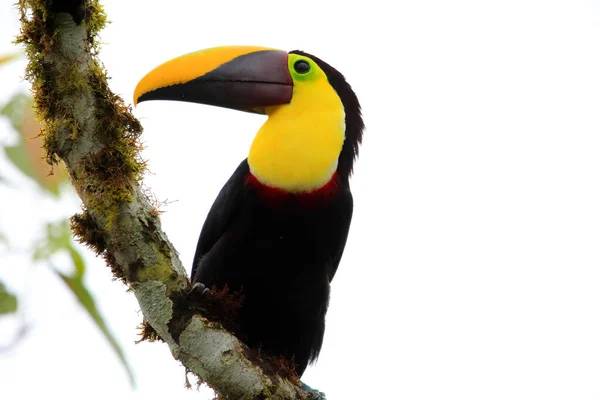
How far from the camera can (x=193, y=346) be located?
289 cm

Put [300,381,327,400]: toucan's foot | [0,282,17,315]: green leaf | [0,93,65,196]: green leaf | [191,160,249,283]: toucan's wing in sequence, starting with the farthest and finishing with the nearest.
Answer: [191,160,249,283]: toucan's wing
[300,381,327,400]: toucan's foot
[0,93,65,196]: green leaf
[0,282,17,315]: green leaf

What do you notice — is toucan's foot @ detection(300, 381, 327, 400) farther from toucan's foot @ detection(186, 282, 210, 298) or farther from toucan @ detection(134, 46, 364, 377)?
toucan's foot @ detection(186, 282, 210, 298)

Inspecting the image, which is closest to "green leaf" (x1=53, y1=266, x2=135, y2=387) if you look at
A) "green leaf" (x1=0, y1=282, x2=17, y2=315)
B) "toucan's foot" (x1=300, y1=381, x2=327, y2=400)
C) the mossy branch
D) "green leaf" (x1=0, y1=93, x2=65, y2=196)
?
"green leaf" (x1=0, y1=282, x2=17, y2=315)

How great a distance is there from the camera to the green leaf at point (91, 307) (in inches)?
71.5

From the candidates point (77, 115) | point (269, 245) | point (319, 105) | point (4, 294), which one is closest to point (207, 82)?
point (319, 105)

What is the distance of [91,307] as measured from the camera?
1.92 meters

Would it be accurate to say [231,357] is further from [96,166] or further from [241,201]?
[241,201]

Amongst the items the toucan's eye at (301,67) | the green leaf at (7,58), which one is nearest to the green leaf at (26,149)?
the green leaf at (7,58)

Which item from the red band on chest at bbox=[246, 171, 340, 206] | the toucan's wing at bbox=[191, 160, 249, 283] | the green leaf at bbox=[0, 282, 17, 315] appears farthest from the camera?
the toucan's wing at bbox=[191, 160, 249, 283]

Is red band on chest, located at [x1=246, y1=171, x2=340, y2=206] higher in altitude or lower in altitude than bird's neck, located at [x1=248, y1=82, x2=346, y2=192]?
lower

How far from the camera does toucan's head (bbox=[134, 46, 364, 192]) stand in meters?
3.82

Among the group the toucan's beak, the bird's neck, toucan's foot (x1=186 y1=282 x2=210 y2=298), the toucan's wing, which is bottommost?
toucan's foot (x1=186 y1=282 x2=210 y2=298)

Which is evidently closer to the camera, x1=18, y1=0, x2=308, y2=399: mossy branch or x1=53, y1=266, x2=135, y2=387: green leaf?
x1=53, y1=266, x2=135, y2=387: green leaf

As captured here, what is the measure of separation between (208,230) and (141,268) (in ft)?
4.04
